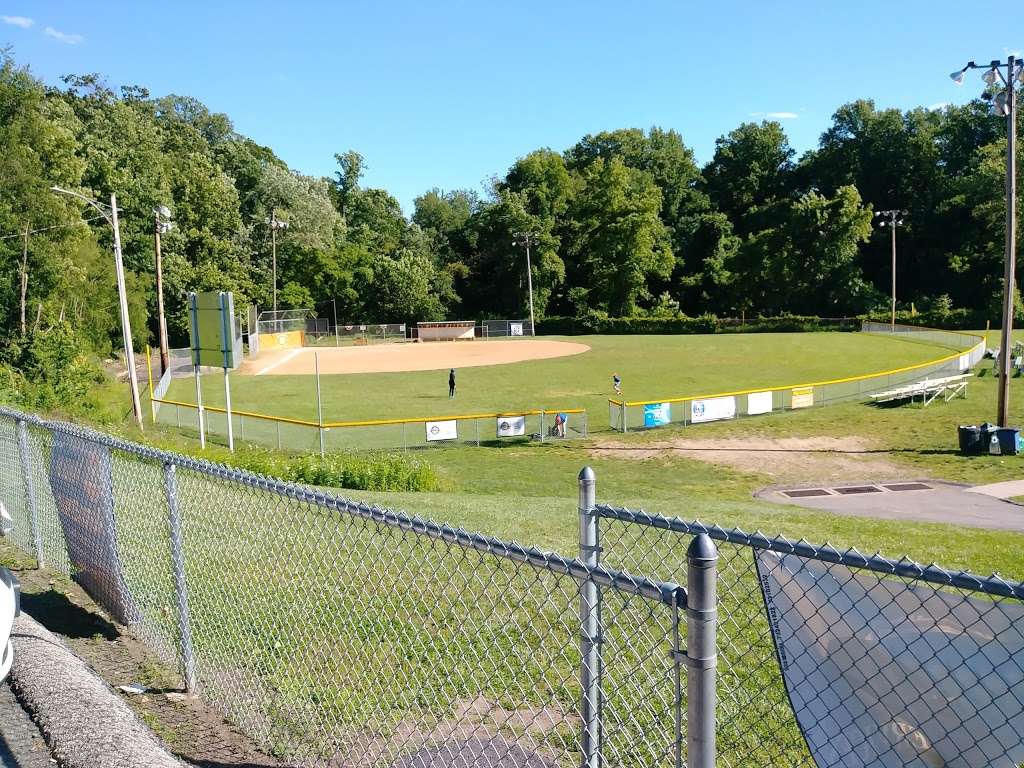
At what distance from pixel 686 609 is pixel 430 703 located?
336 centimetres

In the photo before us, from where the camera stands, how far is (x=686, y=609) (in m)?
2.63

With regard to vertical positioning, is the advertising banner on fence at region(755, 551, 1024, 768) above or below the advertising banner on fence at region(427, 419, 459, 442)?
above

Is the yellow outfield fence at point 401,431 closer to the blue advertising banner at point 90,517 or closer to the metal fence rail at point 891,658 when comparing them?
the blue advertising banner at point 90,517

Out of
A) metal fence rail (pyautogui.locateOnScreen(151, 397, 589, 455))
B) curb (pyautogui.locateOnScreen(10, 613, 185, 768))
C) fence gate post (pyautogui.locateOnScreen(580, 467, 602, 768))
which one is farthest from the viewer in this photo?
metal fence rail (pyautogui.locateOnScreen(151, 397, 589, 455))

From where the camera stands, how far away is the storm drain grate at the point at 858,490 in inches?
814

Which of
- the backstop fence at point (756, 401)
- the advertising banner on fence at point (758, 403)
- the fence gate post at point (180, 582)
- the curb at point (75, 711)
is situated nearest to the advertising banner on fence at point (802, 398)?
the backstop fence at point (756, 401)

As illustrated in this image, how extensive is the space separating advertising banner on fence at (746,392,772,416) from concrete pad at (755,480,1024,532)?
10927mm

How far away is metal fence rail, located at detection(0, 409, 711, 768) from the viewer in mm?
3842

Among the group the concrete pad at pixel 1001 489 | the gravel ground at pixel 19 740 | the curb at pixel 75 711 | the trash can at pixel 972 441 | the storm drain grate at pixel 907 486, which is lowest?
the storm drain grate at pixel 907 486

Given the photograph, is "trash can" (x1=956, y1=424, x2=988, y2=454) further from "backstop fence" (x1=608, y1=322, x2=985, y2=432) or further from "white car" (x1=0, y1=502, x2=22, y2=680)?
"white car" (x1=0, y1=502, x2=22, y2=680)

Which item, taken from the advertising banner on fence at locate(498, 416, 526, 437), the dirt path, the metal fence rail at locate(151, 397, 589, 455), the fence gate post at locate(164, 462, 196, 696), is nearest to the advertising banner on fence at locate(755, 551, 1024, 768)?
the fence gate post at locate(164, 462, 196, 696)

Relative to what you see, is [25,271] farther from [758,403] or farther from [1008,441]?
[1008,441]

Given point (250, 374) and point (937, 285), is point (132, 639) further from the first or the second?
point (937, 285)

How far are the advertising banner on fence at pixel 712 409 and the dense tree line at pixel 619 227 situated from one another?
1926 inches
